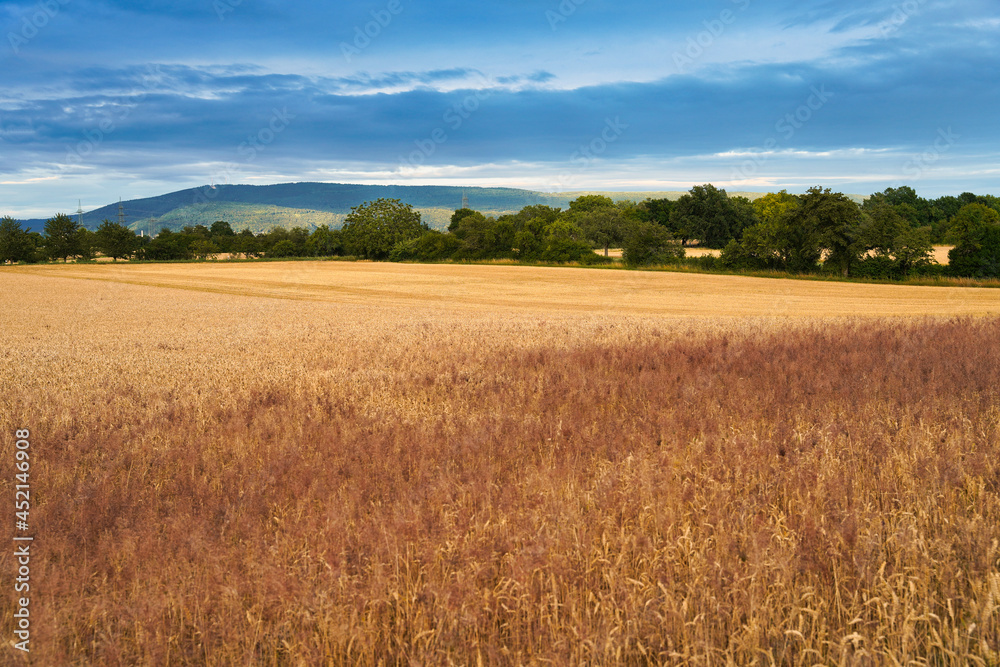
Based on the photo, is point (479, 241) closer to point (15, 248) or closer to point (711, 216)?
point (711, 216)

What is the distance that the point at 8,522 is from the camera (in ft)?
17.5

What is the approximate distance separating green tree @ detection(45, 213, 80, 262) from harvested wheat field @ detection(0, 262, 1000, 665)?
12256 centimetres

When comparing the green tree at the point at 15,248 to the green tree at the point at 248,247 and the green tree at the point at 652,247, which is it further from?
the green tree at the point at 652,247

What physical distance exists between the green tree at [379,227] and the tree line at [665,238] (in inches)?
9.9

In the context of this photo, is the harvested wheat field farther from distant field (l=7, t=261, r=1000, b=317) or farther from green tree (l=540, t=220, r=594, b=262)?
green tree (l=540, t=220, r=594, b=262)

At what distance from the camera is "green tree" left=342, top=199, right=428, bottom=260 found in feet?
357

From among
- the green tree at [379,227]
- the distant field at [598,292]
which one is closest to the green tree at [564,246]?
the distant field at [598,292]

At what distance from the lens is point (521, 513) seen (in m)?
5.11

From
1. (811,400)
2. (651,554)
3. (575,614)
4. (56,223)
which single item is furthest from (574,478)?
(56,223)

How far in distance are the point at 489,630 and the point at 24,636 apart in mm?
2911

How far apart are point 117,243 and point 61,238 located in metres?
13.0

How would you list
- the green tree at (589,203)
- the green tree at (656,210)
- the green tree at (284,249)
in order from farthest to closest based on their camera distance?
1. the green tree at (589,203)
2. the green tree at (656,210)
3. the green tree at (284,249)

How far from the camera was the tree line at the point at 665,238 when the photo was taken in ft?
178

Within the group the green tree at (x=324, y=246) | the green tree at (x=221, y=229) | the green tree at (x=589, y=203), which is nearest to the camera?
the green tree at (x=324, y=246)
